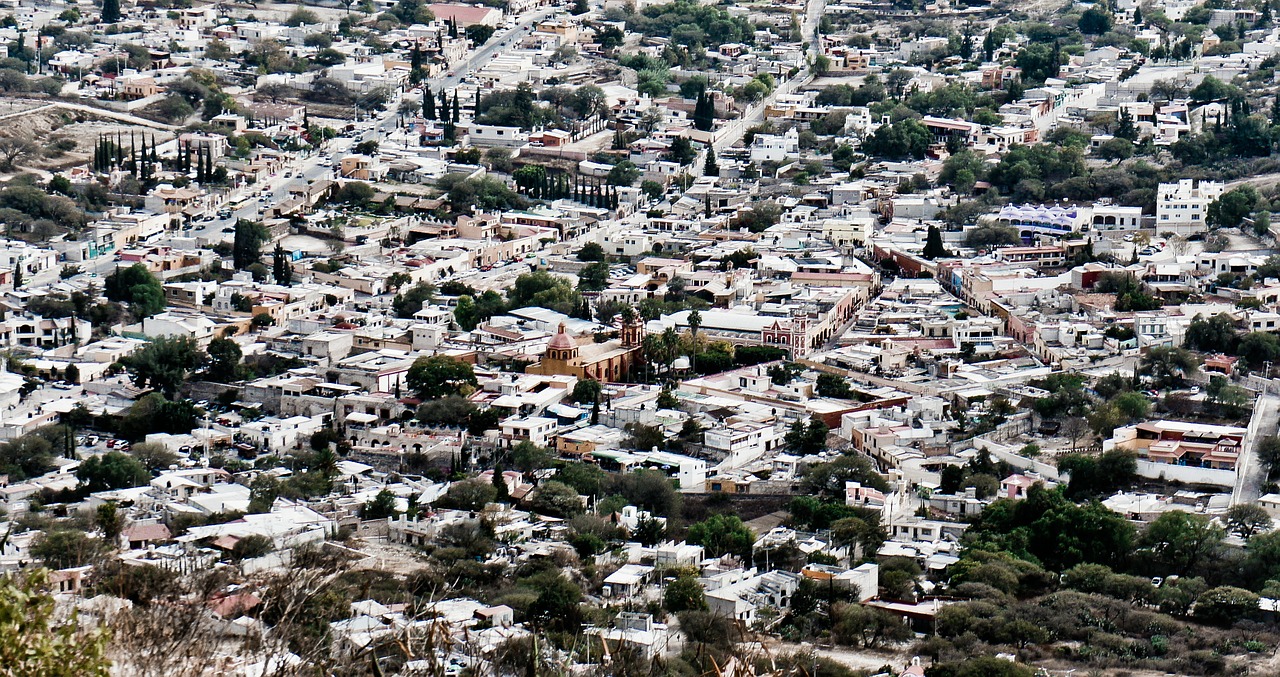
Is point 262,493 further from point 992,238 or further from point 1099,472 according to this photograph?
point 992,238

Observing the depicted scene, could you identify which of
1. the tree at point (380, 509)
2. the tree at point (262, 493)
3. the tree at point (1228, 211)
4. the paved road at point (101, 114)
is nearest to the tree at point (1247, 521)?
the tree at point (380, 509)

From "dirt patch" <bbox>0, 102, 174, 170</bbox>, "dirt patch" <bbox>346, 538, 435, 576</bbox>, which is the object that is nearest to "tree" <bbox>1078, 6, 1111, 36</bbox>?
"dirt patch" <bbox>0, 102, 174, 170</bbox>

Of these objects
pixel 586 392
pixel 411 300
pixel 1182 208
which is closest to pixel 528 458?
pixel 586 392

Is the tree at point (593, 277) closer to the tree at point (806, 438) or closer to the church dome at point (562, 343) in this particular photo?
the church dome at point (562, 343)

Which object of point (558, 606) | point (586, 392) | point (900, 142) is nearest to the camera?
point (558, 606)

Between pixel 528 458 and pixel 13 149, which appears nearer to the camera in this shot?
pixel 528 458

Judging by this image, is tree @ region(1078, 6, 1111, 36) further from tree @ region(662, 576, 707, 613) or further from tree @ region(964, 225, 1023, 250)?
tree @ region(662, 576, 707, 613)

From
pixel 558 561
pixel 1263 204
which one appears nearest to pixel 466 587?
pixel 558 561
